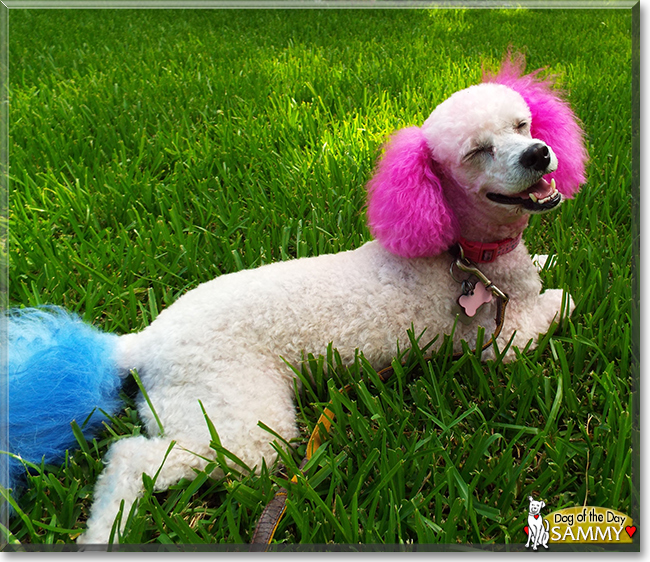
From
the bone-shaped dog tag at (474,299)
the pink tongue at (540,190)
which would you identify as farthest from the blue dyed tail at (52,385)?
the pink tongue at (540,190)

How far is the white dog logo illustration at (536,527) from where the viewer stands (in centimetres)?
106

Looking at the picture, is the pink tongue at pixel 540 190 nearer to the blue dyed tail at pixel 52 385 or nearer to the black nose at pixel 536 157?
the black nose at pixel 536 157

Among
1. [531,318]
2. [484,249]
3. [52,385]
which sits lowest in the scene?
[531,318]

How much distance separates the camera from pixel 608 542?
1059mm

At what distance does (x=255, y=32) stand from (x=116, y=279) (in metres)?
3.75

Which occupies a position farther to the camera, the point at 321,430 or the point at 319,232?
the point at 319,232

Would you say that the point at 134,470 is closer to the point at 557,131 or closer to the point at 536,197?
the point at 536,197

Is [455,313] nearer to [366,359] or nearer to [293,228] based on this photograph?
[366,359]

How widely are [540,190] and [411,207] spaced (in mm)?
353

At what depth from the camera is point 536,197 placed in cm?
136

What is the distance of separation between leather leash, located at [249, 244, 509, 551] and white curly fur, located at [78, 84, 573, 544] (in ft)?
0.11

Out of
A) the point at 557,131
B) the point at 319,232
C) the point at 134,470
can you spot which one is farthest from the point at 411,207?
the point at 134,470

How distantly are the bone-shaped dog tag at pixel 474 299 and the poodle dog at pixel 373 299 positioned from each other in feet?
0.05

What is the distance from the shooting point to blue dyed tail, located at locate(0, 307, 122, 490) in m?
1.28
